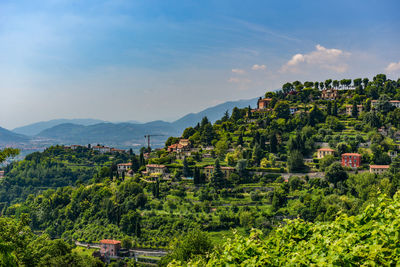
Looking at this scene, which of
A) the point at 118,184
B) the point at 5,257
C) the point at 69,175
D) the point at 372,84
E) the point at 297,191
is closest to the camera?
the point at 5,257

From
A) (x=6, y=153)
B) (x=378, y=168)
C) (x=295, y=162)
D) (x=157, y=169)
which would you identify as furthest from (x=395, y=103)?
(x=6, y=153)

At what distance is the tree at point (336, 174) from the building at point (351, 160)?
3760 millimetres

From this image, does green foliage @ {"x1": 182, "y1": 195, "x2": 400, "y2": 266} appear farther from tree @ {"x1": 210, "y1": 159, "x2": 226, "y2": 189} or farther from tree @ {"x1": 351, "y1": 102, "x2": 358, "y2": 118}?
tree @ {"x1": 351, "y1": 102, "x2": 358, "y2": 118}

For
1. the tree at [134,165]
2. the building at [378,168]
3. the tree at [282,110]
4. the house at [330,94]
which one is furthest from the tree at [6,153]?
the house at [330,94]

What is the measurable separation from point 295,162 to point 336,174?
19.8ft

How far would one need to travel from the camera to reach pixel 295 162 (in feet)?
140

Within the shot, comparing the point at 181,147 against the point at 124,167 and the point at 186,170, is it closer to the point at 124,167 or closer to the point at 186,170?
the point at 186,170

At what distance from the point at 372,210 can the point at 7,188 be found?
7693 centimetres

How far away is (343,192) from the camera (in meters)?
35.8

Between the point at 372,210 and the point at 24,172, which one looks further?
the point at 24,172

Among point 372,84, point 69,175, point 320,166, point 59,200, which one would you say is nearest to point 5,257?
point 320,166

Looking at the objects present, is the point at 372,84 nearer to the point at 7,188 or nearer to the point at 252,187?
the point at 252,187

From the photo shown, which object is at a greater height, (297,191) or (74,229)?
(297,191)

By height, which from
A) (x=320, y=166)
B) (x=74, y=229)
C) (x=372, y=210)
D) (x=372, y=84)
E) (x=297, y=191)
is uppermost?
(x=372, y=84)
